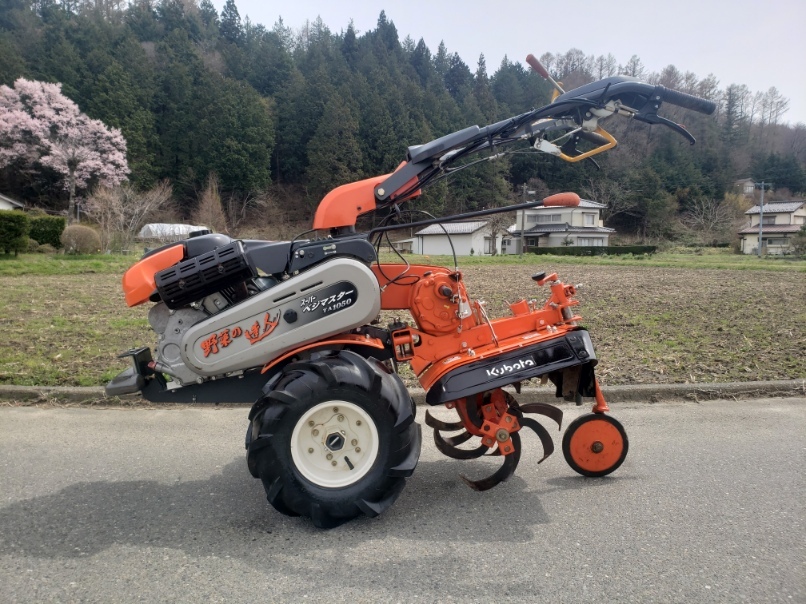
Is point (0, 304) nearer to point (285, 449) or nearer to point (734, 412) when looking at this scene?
point (285, 449)

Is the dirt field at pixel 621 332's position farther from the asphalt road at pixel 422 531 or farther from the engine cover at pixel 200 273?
the engine cover at pixel 200 273

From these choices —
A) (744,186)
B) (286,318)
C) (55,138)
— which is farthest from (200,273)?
(744,186)

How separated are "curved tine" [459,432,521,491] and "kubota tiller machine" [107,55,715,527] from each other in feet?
0.04

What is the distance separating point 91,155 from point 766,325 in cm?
4498

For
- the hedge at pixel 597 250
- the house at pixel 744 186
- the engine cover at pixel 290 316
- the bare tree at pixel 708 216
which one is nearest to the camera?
the engine cover at pixel 290 316

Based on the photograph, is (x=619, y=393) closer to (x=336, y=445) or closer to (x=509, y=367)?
(x=509, y=367)

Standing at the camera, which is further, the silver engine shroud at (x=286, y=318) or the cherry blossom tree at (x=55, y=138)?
the cherry blossom tree at (x=55, y=138)

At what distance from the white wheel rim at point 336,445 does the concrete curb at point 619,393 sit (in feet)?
7.70

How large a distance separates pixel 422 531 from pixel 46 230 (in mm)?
29663

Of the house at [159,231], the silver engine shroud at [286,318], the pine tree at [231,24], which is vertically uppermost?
the pine tree at [231,24]

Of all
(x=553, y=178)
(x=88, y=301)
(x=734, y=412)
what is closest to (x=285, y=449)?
(x=734, y=412)

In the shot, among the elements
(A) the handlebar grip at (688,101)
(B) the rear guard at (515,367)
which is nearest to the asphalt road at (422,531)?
(B) the rear guard at (515,367)

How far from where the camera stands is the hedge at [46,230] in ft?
88.5

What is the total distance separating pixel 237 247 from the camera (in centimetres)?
375
